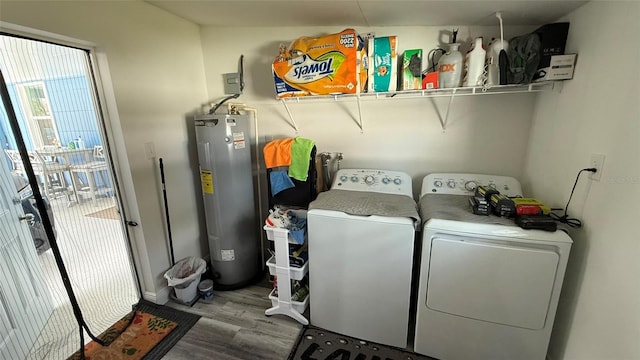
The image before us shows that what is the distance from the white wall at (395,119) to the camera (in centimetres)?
192

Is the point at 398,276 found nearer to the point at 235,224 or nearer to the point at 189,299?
the point at 235,224

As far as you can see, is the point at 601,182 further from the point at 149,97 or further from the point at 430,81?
the point at 149,97

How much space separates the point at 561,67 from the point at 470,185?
0.85 metres

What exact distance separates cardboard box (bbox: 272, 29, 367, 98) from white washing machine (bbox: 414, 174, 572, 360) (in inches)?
41.6

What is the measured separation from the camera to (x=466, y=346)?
5.14 ft

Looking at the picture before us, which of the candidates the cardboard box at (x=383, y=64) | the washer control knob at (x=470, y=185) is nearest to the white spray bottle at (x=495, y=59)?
the cardboard box at (x=383, y=64)

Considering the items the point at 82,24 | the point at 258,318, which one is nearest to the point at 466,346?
the point at 258,318

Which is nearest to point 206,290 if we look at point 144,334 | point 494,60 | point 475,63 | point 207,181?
point 144,334

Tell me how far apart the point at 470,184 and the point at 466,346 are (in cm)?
106

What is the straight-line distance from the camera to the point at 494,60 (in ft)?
5.48

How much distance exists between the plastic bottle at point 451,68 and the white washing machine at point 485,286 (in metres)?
0.84

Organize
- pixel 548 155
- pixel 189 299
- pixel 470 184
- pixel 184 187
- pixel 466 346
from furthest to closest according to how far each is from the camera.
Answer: pixel 184 187, pixel 189 299, pixel 470 184, pixel 548 155, pixel 466 346

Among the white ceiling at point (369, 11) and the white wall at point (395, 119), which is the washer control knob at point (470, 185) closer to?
the white wall at point (395, 119)

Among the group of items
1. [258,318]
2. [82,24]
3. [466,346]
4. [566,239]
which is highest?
[82,24]
